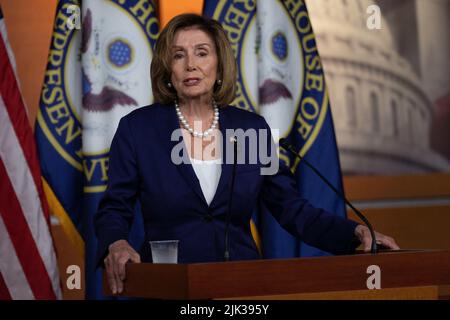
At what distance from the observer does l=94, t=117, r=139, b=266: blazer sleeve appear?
2.54m

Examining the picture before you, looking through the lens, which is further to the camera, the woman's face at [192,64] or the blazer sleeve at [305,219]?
the woman's face at [192,64]

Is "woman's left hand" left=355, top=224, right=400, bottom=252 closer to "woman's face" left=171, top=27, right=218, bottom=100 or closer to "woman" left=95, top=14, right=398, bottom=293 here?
"woman" left=95, top=14, right=398, bottom=293

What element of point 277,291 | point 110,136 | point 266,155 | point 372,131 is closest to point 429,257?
point 277,291

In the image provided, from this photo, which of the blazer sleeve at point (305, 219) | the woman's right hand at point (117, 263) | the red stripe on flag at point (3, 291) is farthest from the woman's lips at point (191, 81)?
the red stripe on flag at point (3, 291)

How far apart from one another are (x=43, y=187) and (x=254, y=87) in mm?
1177

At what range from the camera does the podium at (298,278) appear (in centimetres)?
186

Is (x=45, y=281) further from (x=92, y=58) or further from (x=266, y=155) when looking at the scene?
(x=266, y=155)

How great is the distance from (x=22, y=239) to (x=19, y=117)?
571mm

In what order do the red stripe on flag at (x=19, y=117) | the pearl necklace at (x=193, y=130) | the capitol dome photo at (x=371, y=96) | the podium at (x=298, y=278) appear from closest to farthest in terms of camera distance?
the podium at (x=298, y=278), the pearl necklace at (x=193, y=130), the red stripe on flag at (x=19, y=117), the capitol dome photo at (x=371, y=96)

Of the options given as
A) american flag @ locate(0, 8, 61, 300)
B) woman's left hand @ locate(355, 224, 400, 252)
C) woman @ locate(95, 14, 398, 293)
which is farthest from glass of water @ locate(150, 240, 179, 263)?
american flag @ locate(0, 8, 61, 300)

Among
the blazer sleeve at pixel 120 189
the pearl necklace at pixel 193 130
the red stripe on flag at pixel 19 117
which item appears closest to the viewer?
the blazer sleeve at pixel 120 189

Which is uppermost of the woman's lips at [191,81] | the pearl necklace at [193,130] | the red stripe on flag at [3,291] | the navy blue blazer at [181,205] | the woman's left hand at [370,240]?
the woman's lips at [191,81]

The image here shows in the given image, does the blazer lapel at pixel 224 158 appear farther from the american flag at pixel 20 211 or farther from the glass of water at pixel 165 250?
the american flag at pixel 20 211

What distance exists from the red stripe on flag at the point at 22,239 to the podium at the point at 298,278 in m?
1.52
